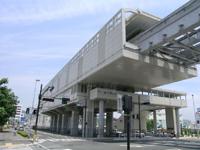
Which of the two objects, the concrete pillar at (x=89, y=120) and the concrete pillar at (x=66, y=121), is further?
the concrete pillar at (x=66, y=121)

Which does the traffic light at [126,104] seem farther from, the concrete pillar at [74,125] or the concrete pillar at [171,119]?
the concrete pillar at [171,119]

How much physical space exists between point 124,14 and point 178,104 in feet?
116

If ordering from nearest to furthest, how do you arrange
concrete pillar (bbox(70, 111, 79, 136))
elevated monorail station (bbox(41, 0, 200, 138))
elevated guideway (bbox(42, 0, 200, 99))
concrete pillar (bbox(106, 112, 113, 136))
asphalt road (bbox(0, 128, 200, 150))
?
asphalt road (bbox(0, 128, 200, 150))
elevated guideway (bbox(42, 0, 200, 99))
elevated monorail station (bbox(41, 0, 200, 138))
concrete pillar (bbox(70, 111, 79, 136))
concrete pillar (bbox(106, 112, 113, 136))

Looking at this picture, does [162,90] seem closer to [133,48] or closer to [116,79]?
[116,79]

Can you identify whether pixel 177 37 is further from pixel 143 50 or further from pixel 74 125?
pixel 74 125

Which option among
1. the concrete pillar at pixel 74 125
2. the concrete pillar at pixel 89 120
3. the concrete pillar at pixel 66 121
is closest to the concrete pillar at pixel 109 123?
the concrete pillar at pixel 74 125

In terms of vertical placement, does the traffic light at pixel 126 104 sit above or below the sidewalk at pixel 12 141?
above

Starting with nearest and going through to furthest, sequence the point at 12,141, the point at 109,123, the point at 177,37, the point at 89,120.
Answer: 1. the point at 177,37
2. the point at 12,141
3. the point at 89,120
4. the point at 109,123

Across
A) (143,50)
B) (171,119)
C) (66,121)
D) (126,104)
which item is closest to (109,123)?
(171,119)

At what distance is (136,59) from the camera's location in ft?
112

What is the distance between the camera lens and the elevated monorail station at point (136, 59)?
28.3 meters

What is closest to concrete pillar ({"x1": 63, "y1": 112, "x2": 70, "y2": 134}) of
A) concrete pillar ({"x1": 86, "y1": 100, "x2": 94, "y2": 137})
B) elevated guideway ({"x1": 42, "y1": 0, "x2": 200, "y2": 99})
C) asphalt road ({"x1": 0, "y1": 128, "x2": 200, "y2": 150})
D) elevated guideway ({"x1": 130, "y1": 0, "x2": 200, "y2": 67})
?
concrete pillar ({"x1": 86, "y1": 100, "x2": 94, "y2": 137})

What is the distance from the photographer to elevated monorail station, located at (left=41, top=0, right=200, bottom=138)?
28297mm

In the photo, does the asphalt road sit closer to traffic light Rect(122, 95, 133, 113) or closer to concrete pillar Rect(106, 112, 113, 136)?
traffic light Rect(122, 95, 133, 113)
